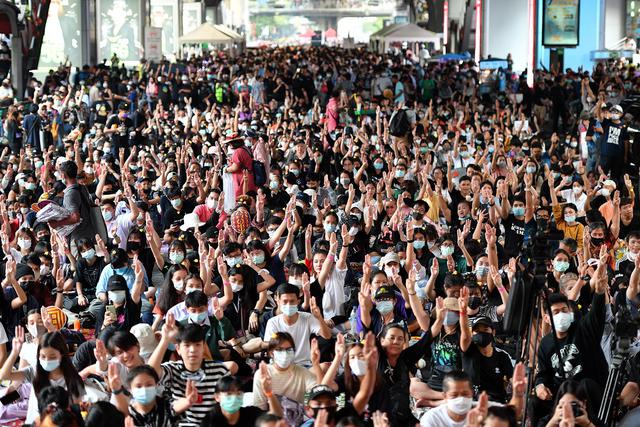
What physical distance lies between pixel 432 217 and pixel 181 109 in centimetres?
1171

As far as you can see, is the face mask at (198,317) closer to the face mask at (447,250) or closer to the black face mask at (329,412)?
the black face mask at (329,412)

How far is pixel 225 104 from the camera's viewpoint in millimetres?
29250

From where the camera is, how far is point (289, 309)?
939 cm

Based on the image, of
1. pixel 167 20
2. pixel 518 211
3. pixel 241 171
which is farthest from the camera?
pixel 167 20

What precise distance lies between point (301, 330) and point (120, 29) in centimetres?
4072

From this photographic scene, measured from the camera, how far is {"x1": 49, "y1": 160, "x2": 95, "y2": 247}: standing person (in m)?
13.2

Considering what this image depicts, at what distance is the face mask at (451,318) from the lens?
9.39 meters

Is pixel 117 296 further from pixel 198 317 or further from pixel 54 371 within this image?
pixel 54 371

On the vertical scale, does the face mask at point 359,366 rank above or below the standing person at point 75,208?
below

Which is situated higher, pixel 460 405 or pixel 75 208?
pixel 75 208

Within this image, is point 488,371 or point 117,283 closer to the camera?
point 488,371

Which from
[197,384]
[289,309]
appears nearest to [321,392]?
[197,384]

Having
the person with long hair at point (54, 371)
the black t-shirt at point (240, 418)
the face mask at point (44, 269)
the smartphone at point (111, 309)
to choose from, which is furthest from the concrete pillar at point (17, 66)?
the black t-shirt at point (240, 418)

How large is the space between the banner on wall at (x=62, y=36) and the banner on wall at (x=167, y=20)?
1743cm
